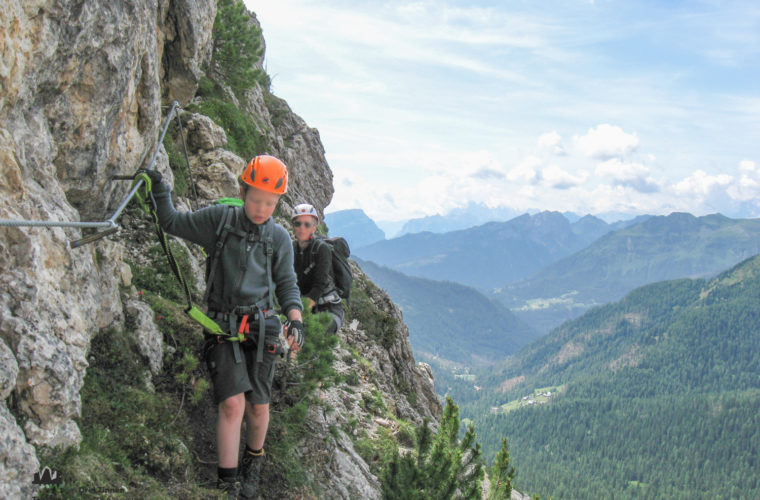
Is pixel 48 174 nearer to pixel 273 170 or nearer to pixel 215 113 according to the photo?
pixel 273 170

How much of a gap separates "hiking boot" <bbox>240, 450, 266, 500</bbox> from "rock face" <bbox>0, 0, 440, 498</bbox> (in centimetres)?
164

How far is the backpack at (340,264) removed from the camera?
29.0ft

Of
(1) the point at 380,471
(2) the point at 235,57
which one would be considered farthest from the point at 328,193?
(1) the point at 380,471

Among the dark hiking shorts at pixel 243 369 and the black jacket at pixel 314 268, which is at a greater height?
the black jacket at pixel 314 268

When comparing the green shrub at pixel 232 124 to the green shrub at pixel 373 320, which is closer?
the green shrub at pixel 232 124

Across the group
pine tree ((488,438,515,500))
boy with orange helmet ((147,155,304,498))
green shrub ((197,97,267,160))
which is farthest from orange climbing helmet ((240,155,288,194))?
green shrub ((197,97,267,160))

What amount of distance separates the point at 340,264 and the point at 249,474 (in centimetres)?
392

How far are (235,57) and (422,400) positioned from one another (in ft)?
57.1

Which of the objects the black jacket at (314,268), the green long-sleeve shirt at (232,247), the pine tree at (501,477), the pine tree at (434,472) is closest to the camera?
the green long-sleeve shirt at (232,247)

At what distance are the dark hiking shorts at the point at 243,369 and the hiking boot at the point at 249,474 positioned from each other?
779 millimetres

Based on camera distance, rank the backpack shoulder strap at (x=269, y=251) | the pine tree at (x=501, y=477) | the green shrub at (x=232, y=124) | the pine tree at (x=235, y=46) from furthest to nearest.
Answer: the pine tree at (x=235, y=46) < the green shrub at (x=232, y=124) < the pine tree at (x=501, y=477) < the backpack shoulder strap at (x=269, y=251)

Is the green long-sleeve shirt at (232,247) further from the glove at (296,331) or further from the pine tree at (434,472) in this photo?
the pine tree at (434,472)

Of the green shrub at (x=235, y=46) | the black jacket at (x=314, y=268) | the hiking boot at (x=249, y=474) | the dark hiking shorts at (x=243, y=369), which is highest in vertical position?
the green shrub at (x=235, y=46)

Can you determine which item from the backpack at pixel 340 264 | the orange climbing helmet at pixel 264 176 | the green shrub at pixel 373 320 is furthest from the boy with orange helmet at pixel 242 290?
the green shrub at pixel 373 320
